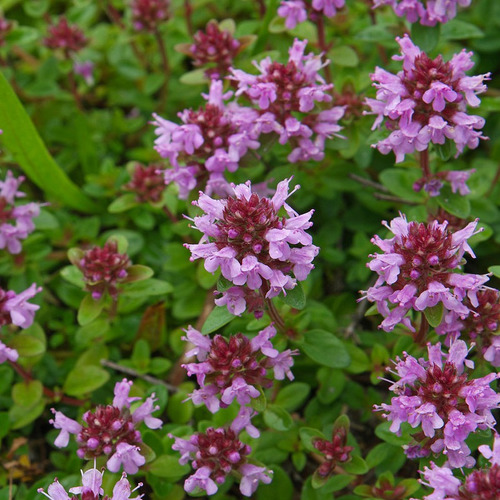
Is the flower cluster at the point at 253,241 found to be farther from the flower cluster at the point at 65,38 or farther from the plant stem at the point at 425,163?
the flower cluster at the point at 65,38

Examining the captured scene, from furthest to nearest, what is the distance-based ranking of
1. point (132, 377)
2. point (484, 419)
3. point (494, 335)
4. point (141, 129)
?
point (141, 129)
point (132, 377)
point (494, 335)
point (484, 419)

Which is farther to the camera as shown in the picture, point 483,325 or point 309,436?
point 309,436

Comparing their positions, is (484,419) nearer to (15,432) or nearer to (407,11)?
(407,11)

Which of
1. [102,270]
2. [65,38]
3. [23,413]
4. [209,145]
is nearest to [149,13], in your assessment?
[65,38]

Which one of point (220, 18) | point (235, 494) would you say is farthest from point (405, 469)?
point (220, 18)

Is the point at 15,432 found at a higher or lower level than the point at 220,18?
lower

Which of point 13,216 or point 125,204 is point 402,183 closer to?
point 125,204

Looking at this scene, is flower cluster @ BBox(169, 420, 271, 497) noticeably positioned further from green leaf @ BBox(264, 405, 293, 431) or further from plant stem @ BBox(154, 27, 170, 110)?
plant stem @ BBox(154, 27, 170, 110)
